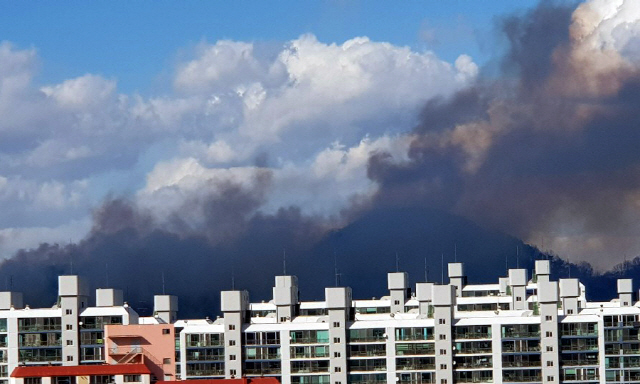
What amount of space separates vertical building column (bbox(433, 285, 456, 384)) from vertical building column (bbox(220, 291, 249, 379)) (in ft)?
62.1

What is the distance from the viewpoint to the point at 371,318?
171875mm

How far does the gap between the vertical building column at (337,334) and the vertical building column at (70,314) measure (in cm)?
2415

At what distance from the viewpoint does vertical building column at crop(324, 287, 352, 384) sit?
539ft

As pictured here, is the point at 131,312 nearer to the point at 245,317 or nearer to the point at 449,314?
the point at 245,317

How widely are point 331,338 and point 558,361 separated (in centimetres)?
2217

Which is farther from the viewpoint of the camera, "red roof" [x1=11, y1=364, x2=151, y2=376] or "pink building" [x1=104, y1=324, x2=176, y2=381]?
"pink building" [x1=104, y1=324, x2=176, y2=381]

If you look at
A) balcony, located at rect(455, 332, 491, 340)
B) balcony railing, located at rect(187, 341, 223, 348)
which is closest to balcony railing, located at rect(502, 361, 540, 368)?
balcony, located at rect(455, 332, 491, 340)

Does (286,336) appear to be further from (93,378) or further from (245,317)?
(93,378)

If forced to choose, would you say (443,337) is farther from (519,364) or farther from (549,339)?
(549,339)

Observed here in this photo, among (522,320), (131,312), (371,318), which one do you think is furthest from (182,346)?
(522,320)

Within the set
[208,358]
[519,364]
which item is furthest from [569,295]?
[208,358]

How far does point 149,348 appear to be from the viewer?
446ft

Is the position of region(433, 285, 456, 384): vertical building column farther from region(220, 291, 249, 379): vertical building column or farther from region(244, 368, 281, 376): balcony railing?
region(220, 291, 249, 379): vertical building column

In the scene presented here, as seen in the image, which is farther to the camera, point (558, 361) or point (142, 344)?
point (558, 361)
